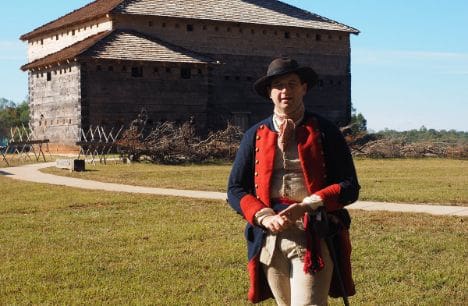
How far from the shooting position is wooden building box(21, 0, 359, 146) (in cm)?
3541

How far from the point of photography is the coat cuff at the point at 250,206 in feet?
15.6

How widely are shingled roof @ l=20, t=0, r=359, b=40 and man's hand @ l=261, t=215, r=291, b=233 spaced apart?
110 feet

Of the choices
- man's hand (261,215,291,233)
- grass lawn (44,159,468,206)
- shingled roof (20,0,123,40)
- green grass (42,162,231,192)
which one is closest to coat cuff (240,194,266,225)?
man's hand (261,215,291,233)

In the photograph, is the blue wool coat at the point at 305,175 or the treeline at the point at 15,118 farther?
the treeline at the point at 15,118

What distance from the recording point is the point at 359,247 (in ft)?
32.4

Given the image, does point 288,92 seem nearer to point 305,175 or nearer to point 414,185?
point 305,175

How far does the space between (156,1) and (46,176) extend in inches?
701

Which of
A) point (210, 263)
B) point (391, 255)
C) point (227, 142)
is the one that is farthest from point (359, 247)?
point (227, 142)

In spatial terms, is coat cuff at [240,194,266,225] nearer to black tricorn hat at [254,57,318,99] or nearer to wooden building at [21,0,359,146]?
black tricorn hat at [254,57,318,99]

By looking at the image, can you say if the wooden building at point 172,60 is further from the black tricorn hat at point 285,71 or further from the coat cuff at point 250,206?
the coat cuff at point 250,206

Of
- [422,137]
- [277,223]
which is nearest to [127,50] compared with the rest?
[277,223]

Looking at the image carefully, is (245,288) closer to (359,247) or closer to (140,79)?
(359,247)

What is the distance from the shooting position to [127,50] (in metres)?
35.4

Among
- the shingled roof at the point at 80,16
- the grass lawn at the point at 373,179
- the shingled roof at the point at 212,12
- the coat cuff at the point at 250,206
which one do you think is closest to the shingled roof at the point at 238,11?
the shingled roof at the point at 212,12
